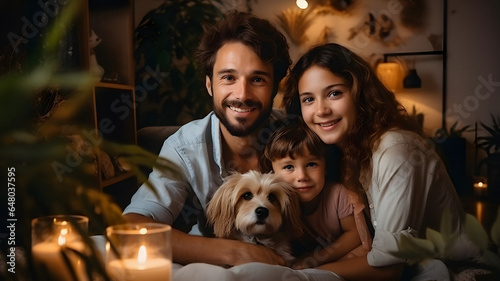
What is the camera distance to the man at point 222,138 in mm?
1040

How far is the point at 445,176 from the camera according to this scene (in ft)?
3.33

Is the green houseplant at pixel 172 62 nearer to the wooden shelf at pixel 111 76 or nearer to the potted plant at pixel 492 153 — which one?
the wooden shelf at pixel 111 76

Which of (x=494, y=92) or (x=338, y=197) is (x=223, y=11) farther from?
(x=494, y=92)

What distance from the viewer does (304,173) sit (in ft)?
3.37

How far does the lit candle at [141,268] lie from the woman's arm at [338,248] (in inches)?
12.2

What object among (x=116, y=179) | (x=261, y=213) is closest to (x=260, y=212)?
(x=261, y=213)

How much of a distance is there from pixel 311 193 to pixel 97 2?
0.68 m

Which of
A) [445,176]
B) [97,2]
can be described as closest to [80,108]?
[97,2]

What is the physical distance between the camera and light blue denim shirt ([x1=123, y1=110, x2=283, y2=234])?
1.07m

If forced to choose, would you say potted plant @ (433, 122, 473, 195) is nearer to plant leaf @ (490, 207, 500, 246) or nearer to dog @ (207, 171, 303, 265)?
plant leaf @ (490, 207, 500, 246)

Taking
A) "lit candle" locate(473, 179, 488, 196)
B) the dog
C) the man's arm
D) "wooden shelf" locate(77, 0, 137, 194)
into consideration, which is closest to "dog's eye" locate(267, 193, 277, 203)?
the dog

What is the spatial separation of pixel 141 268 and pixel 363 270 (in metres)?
0.47

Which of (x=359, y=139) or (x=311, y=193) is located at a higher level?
(x=359, y=139)

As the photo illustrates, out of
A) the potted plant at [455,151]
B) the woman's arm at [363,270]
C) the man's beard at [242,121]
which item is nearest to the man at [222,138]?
the man's beard at [242,121]
